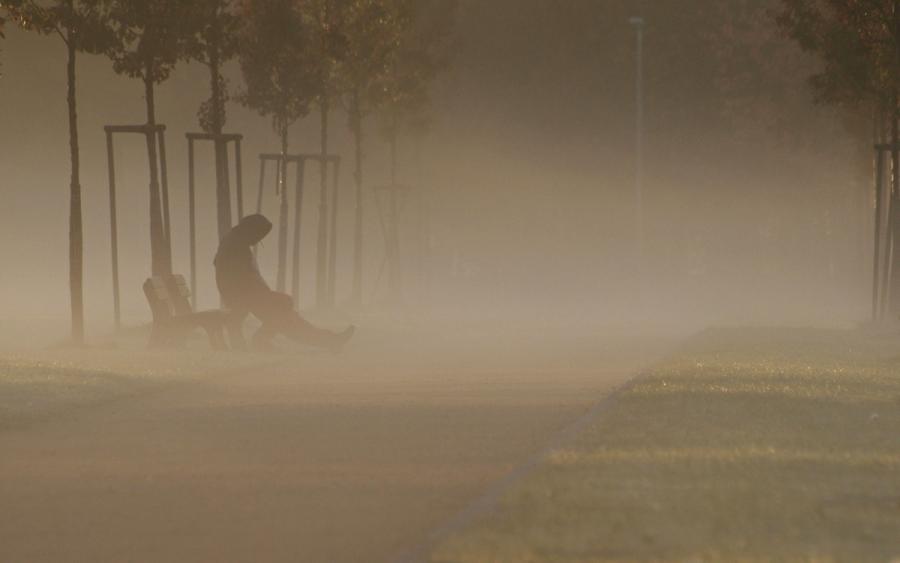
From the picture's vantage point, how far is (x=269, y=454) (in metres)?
15.3

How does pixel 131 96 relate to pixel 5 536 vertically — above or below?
above

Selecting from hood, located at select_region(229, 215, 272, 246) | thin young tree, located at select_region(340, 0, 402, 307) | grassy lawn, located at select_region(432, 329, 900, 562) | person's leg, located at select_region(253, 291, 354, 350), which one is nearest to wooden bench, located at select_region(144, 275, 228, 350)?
person's leg, located at select_region(253, 291, 354, 350)

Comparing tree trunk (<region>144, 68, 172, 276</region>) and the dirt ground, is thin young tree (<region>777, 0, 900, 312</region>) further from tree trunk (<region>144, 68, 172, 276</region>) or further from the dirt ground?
tree trunk (<region>144, 68, 172, 276</region>)

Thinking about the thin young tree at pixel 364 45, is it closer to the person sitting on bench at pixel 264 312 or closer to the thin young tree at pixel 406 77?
the thin young tree at pixel 406 77

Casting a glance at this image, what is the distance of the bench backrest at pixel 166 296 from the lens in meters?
29.6

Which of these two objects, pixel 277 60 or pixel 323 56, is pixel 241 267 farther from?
pixel 323 56

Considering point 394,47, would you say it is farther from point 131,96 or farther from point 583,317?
point 131,96

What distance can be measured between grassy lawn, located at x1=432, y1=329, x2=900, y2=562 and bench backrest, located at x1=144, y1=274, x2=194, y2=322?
10326mm

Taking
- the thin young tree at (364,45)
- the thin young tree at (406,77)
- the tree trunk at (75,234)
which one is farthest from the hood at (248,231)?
the thin young tree at (406,77)

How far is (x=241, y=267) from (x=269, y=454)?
49.2 feet

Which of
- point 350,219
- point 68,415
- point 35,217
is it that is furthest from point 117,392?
point 35,217

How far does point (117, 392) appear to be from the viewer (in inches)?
832

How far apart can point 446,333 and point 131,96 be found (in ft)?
201

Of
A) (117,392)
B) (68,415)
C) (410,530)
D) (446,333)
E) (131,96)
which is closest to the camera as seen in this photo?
(410,530)
